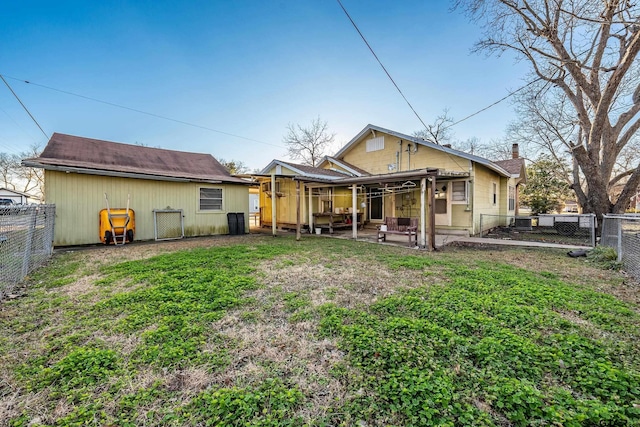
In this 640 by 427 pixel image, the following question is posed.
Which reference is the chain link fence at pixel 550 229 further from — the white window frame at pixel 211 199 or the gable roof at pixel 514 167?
the white window frame at pixel 211 199

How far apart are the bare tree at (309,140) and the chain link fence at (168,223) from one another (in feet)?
66.5

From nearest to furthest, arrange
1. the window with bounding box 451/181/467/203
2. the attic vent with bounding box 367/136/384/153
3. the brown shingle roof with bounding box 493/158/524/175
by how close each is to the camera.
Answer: the window with bounding box 451/181/467/203 → the attic vent with bounding box 367/136/384/153 → the brown shingle roof with bounding box 493/158/524/175

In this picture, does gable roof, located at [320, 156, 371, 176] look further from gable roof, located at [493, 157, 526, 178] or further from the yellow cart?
the yellow cart

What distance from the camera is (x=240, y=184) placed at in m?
11.7

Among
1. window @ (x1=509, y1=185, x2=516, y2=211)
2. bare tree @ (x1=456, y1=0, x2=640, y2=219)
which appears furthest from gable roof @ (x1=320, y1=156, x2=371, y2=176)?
window @ (x1=509, y1=185, x2=516, y2=211)

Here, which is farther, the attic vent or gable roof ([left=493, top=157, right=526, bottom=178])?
gable roof ([left=493, top=157, right=526, bottom=178])

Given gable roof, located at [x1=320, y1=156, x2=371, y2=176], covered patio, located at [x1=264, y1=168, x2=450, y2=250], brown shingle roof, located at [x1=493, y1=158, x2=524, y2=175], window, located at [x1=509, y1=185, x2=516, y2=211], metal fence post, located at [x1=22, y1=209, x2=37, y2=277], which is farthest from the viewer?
window, located at [x1=509, y1=185, x2=516, y2=211]

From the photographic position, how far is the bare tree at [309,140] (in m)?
28.6

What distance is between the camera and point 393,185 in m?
12.3

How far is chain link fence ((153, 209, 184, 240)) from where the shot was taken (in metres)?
9.62

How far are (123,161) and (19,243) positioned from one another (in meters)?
6.03

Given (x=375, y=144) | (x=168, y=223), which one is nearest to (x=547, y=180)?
(x=375, y=144)

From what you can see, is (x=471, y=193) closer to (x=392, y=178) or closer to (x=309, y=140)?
(x=392, y=178)

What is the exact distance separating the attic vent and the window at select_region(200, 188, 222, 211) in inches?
302
